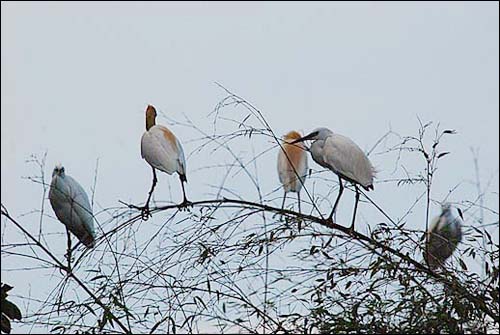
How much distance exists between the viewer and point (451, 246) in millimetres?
2361

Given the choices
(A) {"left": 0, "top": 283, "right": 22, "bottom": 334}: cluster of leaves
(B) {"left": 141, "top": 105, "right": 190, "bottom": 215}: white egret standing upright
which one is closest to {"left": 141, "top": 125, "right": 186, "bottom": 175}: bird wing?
(B) {"left": 141, "top": 105, "right": 190, "bottom": 215}: white egret standing upright

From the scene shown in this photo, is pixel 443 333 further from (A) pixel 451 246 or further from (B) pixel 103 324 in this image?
(B) pixel 103 324

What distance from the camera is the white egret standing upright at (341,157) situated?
3512 millimetres

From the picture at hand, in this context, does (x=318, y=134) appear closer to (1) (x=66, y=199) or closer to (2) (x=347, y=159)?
(2) (x=347, y=159)

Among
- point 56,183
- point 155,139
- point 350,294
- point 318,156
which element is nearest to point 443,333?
point 350,294

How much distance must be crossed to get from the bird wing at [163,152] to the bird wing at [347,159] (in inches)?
24.5

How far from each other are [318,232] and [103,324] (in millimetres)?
542

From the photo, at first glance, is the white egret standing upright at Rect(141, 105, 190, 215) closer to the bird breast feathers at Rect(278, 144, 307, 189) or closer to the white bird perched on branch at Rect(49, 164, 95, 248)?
the white bird perched on branch at Rect(49, 164, 95, 248)

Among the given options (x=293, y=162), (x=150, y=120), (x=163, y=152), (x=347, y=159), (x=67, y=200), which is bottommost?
(x=347, y=159)

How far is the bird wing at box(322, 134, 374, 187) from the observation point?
138 inches

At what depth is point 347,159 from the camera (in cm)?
359

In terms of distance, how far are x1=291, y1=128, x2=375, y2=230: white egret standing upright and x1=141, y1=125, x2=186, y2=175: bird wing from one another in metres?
0.54

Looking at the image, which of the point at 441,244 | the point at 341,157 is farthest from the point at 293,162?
the point at 441,244

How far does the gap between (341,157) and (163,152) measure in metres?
0.74
